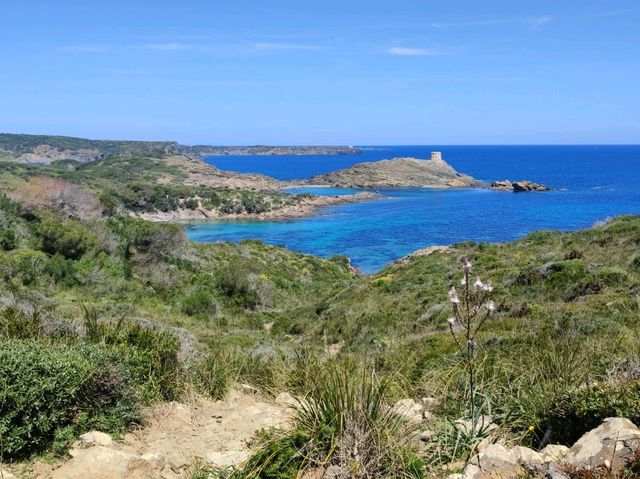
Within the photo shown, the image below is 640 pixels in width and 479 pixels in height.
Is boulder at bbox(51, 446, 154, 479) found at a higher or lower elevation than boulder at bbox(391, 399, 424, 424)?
lower

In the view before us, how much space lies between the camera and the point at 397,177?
133750 mm

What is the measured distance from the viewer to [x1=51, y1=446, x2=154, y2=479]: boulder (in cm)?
429

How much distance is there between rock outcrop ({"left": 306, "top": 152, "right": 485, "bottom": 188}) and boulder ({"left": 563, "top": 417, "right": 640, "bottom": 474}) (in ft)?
409

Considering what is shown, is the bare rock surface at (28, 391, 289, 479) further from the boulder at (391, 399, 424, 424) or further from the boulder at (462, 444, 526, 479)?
the boulder at (462, 444, 526, 479)

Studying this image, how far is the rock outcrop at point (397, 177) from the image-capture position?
12912 centimetres

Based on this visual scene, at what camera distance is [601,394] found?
14.4ft

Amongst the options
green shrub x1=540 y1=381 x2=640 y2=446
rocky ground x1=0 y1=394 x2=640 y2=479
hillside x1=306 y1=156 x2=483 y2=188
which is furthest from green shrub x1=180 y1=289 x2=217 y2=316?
hillside x1=306 y1=156 x2=483 y2=188

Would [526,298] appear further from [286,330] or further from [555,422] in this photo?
[555,422]

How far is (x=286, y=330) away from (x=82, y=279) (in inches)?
363

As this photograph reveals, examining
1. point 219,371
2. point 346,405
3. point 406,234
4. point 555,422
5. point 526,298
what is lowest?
point 406,234

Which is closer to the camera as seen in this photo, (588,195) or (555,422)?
(555,422)

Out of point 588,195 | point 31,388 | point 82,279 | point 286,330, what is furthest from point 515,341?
point 588,195

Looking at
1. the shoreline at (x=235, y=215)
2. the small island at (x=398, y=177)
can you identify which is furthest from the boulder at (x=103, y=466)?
the small island at (x=398, y=177)

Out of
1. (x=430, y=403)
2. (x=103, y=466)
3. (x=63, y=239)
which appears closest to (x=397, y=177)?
(x=63, y=239)
